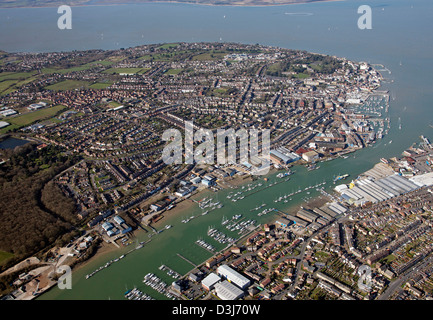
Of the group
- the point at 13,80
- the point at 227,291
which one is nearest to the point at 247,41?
the point at 13,80

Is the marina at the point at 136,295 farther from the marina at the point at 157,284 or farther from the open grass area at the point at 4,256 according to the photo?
the open grass area at the point at 4,256

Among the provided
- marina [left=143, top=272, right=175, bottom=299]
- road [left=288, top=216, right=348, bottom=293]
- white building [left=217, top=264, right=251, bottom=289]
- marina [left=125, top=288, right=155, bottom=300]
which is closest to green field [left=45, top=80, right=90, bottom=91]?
marina [left=143, top=272, right=175, bottom=299]

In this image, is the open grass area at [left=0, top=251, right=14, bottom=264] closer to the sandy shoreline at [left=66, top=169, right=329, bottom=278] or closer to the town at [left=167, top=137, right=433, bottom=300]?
the sandy shoreline at [left=66, top=169, right=329, bottom=278]

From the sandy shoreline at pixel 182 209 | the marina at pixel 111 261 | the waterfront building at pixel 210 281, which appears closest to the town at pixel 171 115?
the sandy shoreline at pixel 182 209

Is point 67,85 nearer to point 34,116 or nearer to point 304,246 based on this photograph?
point 34,116

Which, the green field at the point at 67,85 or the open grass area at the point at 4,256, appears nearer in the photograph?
the open grass area at the point at 4,256

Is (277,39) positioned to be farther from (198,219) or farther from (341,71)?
(198,219)
